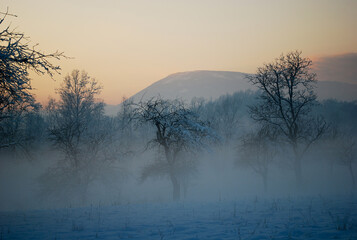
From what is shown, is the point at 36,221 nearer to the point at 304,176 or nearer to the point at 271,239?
the point at 271,239

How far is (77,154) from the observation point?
20062mm

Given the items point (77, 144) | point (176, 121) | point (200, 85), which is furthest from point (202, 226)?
point (200, 85)

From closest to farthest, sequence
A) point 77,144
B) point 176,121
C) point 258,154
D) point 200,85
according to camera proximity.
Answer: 1. point 176,121
2. point 77,144
3. point 258,154
4. point 200,85

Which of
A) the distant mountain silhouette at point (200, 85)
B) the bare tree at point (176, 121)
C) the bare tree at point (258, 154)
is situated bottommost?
the bare tree at point (258, 154)

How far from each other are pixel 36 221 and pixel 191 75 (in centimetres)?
17810

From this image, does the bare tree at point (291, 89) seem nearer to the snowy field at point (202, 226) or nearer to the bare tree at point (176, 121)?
the bare tree at point (176, 121)

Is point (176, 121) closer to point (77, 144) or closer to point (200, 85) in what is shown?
point (77, 144)

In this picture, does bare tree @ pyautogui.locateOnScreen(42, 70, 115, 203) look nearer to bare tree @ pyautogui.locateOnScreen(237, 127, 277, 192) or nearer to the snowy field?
the snowy field

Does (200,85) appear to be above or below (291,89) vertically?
above

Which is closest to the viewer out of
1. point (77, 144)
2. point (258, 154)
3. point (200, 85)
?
point (77, 144)

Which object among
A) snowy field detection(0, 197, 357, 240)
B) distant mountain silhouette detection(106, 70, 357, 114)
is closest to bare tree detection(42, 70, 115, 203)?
snowy field detection(0, 197, 357, 240)

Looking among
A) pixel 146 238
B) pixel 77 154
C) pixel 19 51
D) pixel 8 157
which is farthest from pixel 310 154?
pixel 8 157

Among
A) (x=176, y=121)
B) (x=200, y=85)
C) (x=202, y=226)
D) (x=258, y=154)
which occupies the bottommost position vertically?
(x=258, y=154)

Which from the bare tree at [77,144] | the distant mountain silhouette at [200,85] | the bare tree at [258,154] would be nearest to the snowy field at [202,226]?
the bare tree at [77,144]
